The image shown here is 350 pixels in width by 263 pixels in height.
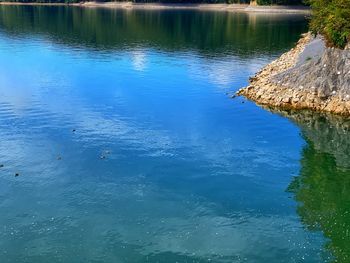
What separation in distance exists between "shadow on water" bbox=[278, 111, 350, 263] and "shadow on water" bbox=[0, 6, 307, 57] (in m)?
52.6

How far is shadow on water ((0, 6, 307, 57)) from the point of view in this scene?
392ft

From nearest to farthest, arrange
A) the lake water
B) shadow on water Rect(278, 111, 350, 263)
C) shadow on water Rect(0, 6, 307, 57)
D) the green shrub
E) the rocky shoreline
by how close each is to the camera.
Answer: the lake water → shadow on water Rect(278, 111, 350, 263) → the rocky shoreline → the green shrub → shadow on water Rect(0, 6, 307, 57)

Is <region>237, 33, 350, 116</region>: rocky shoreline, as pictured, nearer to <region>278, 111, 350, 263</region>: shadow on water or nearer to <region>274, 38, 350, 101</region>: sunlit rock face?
<region>274, 38, 350, 101</region>: sunlit rock face

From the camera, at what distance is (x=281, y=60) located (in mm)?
85938

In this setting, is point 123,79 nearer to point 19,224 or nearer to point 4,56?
point 4,56

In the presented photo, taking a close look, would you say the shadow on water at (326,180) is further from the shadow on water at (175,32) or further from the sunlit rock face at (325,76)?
the shadow on water at (175,32)

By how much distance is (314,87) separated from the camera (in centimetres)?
6109

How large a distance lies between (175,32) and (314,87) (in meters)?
94.5

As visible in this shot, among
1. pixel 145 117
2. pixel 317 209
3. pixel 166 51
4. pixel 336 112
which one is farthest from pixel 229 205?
pixel 166 51

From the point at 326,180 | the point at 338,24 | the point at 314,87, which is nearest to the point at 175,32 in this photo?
the point at 338,24

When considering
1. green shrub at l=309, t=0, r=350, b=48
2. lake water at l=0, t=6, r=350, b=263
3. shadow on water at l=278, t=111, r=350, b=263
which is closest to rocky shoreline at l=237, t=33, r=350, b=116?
green shrub at l=309, t=0, r=350, b=48

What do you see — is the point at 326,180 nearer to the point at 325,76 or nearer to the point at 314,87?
the point at 314,87

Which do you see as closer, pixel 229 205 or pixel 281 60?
pixel 229 205

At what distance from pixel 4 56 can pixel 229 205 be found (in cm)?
8418
